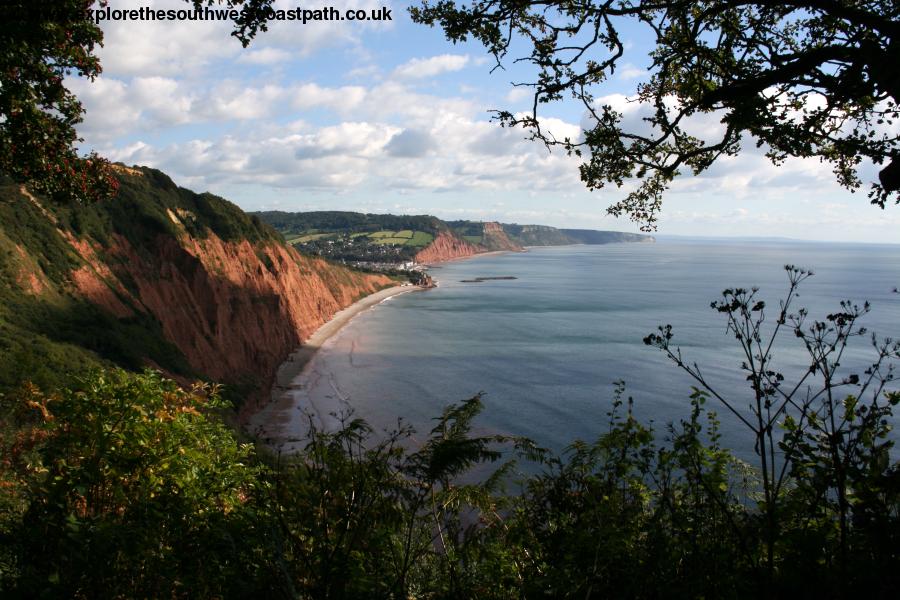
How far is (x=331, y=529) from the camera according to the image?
624 centimetres

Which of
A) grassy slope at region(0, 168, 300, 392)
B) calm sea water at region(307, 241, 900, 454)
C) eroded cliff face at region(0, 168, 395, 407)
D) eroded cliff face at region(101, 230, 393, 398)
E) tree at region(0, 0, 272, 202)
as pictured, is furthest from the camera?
eroded cliff face at region(101, 230, 393, 398)

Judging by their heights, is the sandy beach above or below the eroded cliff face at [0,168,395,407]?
below

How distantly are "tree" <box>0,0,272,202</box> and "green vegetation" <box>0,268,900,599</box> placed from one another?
13.0 ft

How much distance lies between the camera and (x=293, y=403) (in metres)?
47.8

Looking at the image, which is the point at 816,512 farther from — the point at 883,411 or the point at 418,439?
the point at 418,439

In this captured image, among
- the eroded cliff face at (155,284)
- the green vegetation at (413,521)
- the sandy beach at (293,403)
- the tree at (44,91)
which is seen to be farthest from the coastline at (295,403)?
the green vegetation at (413,521)

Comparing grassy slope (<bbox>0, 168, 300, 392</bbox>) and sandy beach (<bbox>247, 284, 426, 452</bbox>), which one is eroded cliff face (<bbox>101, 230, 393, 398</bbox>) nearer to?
sandy beach (<bbox>247, 284, 426, 452</bbox>)

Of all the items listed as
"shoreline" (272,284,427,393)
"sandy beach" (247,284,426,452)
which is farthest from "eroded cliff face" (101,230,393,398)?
"sandy beach" (247,284,426,452)

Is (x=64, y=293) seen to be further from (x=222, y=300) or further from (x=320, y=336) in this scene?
(x=320, y=336)

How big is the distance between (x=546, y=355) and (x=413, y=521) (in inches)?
2248

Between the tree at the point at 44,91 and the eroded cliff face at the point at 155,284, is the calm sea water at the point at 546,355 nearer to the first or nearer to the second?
the eroded cliff face at the point at 155,284

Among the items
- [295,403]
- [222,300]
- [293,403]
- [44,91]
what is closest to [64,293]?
[295,403]

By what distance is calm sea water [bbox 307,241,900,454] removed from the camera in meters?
42.3

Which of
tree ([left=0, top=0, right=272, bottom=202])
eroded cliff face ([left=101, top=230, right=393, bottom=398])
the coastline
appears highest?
tree ([left=0, top=0, right=272, bottom=202])
